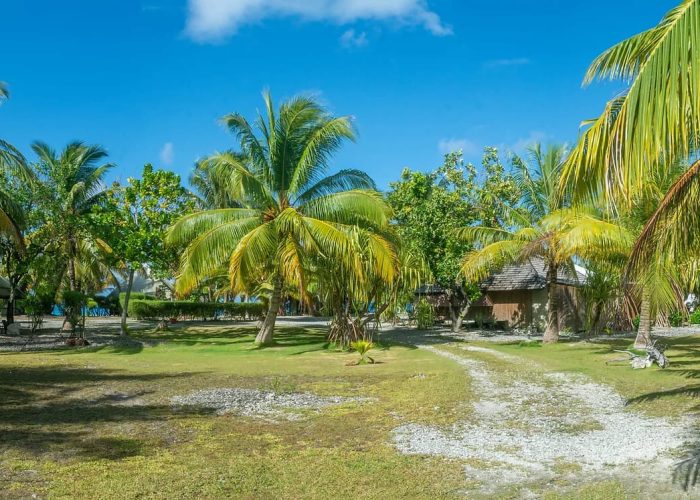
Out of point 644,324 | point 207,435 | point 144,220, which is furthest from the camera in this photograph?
point 144,220

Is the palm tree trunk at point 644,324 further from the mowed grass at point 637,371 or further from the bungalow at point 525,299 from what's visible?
the bungalow at point 525,299

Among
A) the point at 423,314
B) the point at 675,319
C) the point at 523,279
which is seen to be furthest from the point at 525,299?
the point at 675,319

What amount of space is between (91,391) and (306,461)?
20.6 feet

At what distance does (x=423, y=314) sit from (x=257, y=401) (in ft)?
72.4

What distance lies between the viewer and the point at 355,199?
19688 mm

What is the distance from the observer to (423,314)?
32.2 m

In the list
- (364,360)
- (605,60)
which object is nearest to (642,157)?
(605,60)

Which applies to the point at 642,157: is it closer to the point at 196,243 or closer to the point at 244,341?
the point at 196,243

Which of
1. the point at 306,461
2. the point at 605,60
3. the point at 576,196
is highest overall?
the point at 605,60

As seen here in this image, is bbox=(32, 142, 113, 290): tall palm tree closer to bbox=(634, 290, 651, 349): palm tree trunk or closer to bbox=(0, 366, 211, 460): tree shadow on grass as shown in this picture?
bbox=(0, 366, 211, 460): tree shadow on grass

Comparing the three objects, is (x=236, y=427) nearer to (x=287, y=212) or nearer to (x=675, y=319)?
(x=287, y=212)

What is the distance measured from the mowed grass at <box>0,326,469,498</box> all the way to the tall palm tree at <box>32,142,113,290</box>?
10166 millimetres

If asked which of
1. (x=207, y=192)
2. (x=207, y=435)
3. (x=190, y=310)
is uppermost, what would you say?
(x=207, y=192)

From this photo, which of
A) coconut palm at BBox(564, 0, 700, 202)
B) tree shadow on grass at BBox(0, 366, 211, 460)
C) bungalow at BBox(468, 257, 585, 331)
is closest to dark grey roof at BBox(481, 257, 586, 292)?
bungalow at BBox(468, 257, 585, 331)
